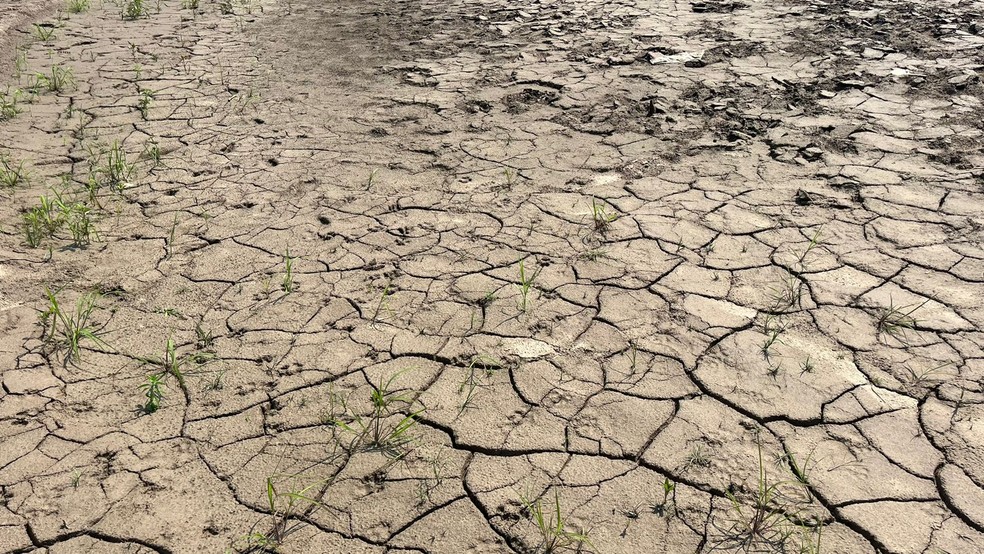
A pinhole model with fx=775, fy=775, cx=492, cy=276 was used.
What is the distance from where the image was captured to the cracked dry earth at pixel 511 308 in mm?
1894

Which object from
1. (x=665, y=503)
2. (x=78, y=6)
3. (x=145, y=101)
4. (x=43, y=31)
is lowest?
(x=665, y=503)

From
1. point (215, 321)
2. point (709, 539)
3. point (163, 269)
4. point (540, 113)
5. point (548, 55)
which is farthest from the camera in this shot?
point (548, 55)

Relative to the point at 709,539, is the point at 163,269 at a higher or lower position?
higher

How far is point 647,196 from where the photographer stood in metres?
3.44

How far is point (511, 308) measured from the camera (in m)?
2.67

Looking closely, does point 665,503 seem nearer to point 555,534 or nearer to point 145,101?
point 555,534

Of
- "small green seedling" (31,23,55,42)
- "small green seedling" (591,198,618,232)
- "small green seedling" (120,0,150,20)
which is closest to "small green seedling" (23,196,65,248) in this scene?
"small green seedling" (591,198,618,232)

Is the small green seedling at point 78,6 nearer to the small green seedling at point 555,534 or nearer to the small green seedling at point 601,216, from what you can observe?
the small green seedling at point 601,216

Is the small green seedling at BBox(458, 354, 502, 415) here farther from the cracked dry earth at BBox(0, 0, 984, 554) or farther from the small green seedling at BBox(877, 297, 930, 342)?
the small green seedling at BBox(877, 297, 930, 342)

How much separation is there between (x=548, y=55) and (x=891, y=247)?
294 cm

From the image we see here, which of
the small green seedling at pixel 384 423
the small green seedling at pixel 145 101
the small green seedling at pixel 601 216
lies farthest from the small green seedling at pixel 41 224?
the small green seedling at pixel 601 216

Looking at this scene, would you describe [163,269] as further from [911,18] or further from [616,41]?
[911,18]

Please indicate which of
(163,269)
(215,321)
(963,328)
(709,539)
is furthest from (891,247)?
(163,269)

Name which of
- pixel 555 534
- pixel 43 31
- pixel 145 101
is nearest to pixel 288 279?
pixel 555 534
